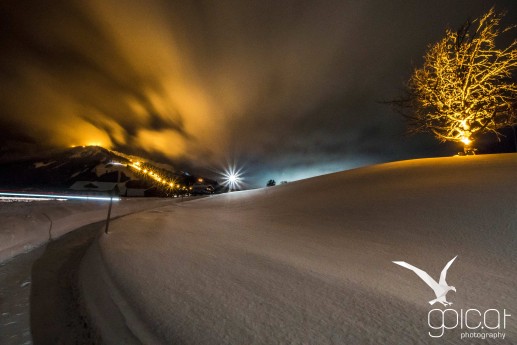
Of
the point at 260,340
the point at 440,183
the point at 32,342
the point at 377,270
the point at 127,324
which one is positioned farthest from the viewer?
the point at 440,183

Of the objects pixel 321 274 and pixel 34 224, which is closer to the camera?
pixel 321 274

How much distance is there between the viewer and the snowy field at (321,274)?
190 centimetres

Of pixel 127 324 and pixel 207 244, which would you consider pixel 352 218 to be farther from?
pixel 127 324

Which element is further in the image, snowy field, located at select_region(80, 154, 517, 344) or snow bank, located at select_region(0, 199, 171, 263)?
snow bank, located at select_region(0, 199, 171, 263)

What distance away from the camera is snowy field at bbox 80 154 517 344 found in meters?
1.90

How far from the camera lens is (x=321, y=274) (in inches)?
116

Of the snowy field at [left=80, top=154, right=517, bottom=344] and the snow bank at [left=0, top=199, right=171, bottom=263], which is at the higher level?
the snowy field at [left=80, top=154, right=517, bottom=344]

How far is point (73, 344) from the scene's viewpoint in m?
2.36

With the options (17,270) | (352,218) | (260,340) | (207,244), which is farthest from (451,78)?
(17,270)

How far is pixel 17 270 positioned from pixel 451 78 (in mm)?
17788

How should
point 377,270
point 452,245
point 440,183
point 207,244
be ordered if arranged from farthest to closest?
1. point 440,183
2. point 207,244
3. point 452,245
4. point 377,270

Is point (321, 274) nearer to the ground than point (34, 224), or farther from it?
farther from it

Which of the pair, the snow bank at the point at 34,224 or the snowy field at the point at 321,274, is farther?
the snow bank at the point at 34,224

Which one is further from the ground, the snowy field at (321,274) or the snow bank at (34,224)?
the snowy field at (321,274)
